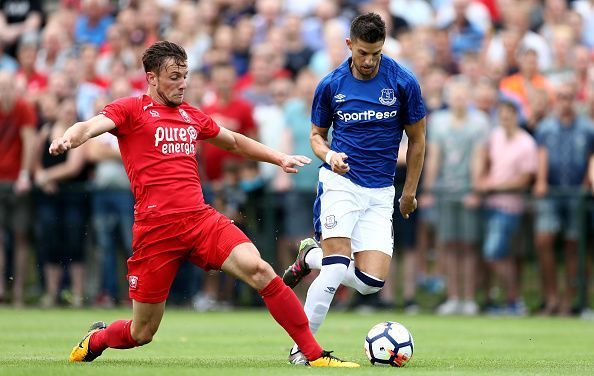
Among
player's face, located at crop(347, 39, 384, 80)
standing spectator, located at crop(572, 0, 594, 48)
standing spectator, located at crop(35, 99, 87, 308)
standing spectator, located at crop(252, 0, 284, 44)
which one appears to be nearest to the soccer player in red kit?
player's face, located at crop(347, 39, 384, 80)

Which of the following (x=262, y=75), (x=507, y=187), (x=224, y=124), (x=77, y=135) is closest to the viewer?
(x=77, y=135)

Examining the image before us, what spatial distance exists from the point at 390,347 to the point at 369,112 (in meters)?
1.98

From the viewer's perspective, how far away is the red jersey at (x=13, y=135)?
17.5 m

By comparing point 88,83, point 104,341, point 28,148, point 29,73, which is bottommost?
point 104,341

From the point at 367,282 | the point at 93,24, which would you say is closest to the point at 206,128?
the point at 367,282

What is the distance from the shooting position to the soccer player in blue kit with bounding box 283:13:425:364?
33.4 feet

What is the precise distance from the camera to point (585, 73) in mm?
17656

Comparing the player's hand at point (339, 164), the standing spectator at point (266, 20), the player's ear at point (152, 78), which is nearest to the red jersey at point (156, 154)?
the player's ear at point (152, 78)

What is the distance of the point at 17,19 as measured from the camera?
21.8 m

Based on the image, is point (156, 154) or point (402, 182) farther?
point (402, 182)

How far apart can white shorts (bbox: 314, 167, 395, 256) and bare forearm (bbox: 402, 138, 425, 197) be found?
7.6 inches

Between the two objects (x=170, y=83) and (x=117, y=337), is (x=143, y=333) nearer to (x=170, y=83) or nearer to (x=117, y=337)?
(x=117, y=337)

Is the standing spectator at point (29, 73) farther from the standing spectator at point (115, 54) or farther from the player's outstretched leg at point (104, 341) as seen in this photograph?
the player's outstretched leg at point (104, 341)

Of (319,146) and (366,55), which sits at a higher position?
(366,55)
